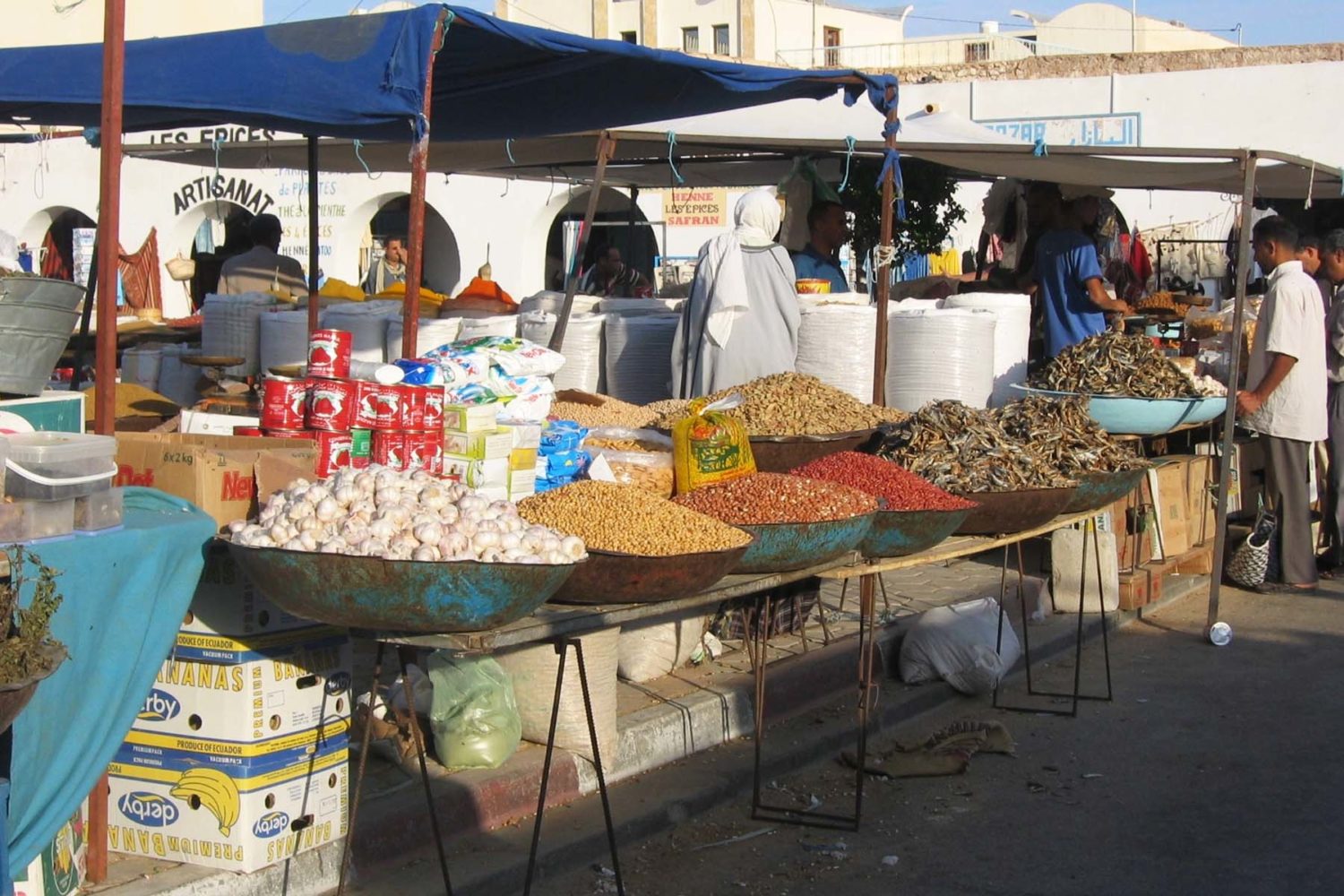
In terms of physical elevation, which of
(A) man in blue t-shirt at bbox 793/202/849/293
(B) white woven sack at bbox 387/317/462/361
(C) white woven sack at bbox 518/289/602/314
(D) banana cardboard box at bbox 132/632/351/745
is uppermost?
(A) man in blue t-shirt at bbox 793/202/849/293

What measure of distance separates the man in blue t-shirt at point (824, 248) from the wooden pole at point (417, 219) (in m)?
3.78

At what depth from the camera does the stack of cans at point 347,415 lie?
404cm

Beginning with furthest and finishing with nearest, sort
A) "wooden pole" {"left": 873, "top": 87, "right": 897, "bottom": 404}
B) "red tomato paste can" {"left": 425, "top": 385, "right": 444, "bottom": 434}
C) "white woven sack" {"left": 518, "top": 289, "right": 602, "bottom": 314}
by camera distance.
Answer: "white woven sack" {"left": 518, "top": 289, "right": 602, "bottom": 314} → "wooden pole" {"left": 873, "top": 87, "right": 897, "bottom": 404} → "red tomato paste can" {"left": 425, "top": 385, "right": 444, "bottom": 434}

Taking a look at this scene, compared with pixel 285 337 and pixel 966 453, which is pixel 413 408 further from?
pixel 285 337

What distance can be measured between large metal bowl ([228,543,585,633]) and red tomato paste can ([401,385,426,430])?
2.69 ft

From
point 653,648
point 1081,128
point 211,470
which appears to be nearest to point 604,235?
point 1081,128

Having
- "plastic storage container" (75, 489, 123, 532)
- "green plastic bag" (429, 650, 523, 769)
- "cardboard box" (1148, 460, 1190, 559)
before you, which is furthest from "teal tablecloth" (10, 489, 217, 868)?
"cardboard box" (1148, 460, 1190, 559)

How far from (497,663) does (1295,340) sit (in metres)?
5.54

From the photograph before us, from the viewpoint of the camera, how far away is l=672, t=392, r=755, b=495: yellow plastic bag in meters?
4.89

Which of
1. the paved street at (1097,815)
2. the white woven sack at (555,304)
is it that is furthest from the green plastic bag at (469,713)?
the white woven sack at (555,304)

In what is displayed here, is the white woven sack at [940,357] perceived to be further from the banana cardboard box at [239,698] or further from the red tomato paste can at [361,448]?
the banana cardboard box at [239,698]

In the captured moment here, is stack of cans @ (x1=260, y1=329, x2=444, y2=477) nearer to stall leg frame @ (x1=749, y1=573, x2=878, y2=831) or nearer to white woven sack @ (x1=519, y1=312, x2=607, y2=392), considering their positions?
stall leg frame @ (x1=749, y1=573, x2=878, y2=831)

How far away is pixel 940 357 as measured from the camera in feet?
24.1

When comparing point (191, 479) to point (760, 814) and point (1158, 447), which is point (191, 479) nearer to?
point (760, 814)
